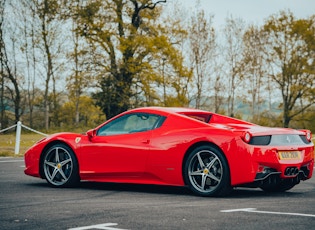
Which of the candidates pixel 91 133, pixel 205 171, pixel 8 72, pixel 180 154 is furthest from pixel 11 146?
pixel 8 72

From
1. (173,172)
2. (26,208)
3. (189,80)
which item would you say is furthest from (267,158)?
(189,80)

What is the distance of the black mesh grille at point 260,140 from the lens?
846 centimetres

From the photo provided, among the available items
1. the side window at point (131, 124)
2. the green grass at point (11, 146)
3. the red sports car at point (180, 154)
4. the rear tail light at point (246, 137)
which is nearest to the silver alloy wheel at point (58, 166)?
the red sports car at point (180, 154)

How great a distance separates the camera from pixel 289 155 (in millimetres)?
8711

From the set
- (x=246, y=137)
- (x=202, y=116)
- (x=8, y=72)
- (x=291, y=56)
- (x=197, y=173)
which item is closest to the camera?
(x=246, y=137)

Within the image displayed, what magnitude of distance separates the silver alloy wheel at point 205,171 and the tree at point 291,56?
2056 inches

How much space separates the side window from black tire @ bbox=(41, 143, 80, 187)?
0.63 m

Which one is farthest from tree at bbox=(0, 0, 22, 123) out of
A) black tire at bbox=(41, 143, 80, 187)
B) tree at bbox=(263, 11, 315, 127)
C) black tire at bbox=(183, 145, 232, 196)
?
black tire at bbox=(183, 145, 232, 196)

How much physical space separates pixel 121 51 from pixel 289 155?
A: 4176cm

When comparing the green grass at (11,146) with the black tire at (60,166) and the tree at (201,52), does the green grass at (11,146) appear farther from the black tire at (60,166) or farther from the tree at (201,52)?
the tree at (201,52)

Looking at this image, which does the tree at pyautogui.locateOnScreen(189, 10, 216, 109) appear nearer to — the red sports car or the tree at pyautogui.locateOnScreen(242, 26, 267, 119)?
the tree at pyautogui.locateOnScreen(242, 26, 267, 119)

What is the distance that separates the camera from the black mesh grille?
8.46 meters

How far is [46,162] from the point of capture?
10.2 meters

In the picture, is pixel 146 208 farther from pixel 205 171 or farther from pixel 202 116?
pixel 202 116
